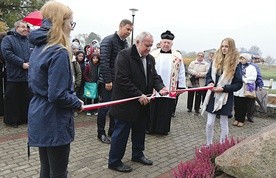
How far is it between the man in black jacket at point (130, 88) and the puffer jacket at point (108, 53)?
1055 millimetres

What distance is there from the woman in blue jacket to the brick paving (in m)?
1.64

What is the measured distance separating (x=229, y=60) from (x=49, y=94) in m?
3.34

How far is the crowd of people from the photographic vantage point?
8.80 feet

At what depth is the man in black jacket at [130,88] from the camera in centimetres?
439

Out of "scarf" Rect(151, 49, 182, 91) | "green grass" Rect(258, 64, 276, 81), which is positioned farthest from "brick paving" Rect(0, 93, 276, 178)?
"green grass" Rect(258, 64, 276, 81)

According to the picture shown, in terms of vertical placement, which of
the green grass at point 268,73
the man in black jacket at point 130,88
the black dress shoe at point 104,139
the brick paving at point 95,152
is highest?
the man in black jacket at point 130,88

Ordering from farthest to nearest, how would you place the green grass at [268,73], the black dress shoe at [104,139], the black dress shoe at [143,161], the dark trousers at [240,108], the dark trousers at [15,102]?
the green grass at [268,73]
the dark trousers at [240,108]
the dark trousers at [15,102]
the black dress shoe at [104,139]
the black dress shoe at [143,161]

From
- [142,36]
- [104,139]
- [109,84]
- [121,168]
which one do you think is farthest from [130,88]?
[104,139]

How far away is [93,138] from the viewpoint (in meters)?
6.12

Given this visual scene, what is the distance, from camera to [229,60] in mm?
5117

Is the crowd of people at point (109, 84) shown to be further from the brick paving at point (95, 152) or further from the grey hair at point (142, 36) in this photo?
the brick paving at point (95, 152)

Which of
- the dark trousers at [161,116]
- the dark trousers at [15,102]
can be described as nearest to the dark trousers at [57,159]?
the dark trousers at [161,116]

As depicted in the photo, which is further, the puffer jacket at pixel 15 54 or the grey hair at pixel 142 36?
the puffer jacket at pixel 15 54

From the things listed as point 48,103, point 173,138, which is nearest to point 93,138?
point 173,138
